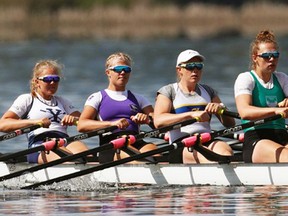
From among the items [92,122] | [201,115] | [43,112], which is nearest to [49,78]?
[43,112]

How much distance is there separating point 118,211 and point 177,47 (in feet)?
115

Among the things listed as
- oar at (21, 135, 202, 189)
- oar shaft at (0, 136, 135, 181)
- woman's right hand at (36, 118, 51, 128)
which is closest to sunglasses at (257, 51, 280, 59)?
oar at (21, 135, 202, 189)

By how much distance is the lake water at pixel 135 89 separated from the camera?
1078cm

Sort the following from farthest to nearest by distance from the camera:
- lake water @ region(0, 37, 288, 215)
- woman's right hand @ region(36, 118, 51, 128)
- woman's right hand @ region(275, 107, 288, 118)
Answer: woman's right hand @ region(36, 118, 51, 128) → woman's right hand @ region(275, 107, 288, 118) → lake water @ region(0, 37, 288, 215)

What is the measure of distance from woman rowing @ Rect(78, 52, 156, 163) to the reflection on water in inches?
32.6

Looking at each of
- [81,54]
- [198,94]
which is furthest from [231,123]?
[81,54]

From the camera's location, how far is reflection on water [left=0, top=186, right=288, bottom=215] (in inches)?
414

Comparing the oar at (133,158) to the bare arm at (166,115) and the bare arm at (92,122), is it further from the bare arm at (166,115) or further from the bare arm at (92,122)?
the bare arm at (92,122)

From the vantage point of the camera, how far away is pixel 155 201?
37.0 ft

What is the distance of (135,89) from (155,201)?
655 inches

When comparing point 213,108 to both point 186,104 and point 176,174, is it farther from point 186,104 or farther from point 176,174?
point 176,174

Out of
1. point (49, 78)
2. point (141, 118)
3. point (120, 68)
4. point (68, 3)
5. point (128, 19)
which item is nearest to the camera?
point (141, 118)

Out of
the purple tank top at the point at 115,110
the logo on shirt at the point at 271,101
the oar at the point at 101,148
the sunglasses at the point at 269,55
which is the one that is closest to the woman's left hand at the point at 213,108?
the oar at the point at 101,148

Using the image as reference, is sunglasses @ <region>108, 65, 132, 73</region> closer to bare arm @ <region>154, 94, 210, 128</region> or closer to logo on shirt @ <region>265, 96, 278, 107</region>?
bare arm @ <region>154, 94, 210, 128</region>
